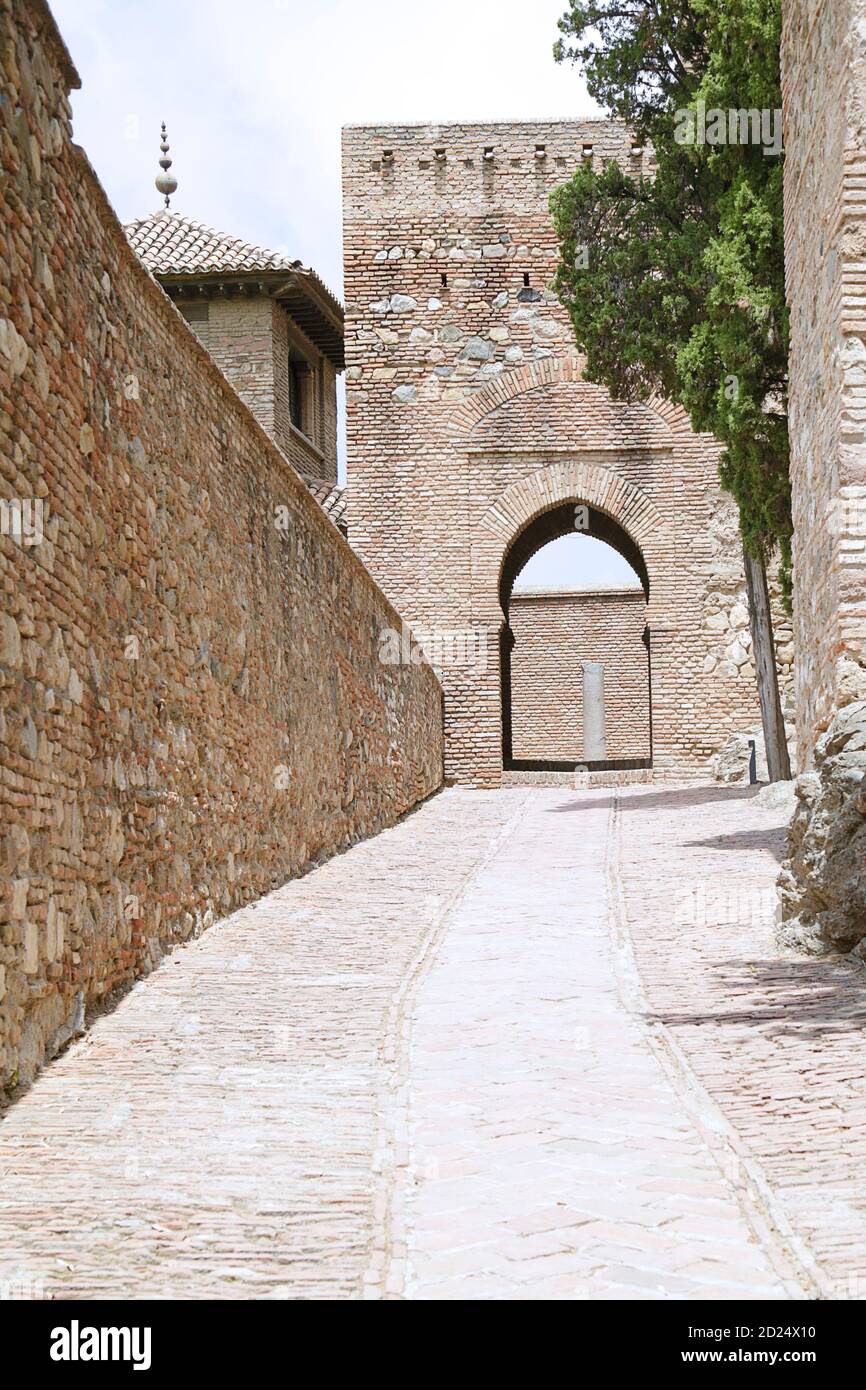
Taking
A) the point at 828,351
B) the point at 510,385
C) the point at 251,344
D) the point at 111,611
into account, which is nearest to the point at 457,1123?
the point at 111,611

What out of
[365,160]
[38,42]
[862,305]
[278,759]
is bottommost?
[278,759]

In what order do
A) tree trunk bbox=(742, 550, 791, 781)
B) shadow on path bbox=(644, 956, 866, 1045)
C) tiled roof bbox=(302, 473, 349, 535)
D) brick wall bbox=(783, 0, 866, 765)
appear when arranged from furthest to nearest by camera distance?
tiled roof bbox=(302, 473, 349, 535) < tree trunk bbox=(742, 550, 791, 781) < brick wall bbox=(783, 0, 866, 765) < shadow on path bbox=(644, 956, 866, 1045)

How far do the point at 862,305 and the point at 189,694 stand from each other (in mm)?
3837

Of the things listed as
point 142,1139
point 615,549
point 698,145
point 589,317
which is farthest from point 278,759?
point 615,549

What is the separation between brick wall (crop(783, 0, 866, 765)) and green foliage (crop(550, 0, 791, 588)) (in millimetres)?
4082

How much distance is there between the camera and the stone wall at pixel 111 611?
502 cm

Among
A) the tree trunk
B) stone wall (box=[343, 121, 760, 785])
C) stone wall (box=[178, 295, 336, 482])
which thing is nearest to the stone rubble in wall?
the tree trunk

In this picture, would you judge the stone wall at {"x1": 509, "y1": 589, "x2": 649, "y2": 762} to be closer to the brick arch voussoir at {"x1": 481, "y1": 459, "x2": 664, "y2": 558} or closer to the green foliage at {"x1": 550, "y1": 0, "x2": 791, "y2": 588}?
the brick arch voussoir at {"x1": 481, "y1": 459, "x2": 664, "y2": 558}

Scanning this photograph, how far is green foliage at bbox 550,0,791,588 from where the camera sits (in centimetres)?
1310

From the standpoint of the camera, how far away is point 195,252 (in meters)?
24.1

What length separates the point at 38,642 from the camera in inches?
204

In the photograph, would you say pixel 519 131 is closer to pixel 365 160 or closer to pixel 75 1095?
pixel 365 160

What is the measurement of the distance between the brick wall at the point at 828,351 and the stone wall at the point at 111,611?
325 cm

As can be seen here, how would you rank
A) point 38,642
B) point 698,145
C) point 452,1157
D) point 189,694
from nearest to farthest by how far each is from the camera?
1. point 452,1157
2. point 38,642
3. point 189,694
4. point 698,145
